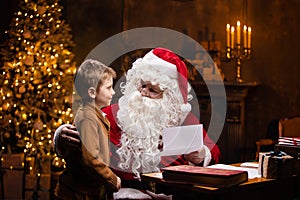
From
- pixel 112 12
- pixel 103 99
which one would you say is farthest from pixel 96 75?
pixel 112 12

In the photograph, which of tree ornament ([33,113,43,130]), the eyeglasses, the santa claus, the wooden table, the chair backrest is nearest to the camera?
the wooden table

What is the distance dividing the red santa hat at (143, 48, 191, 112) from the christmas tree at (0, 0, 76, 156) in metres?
2.27

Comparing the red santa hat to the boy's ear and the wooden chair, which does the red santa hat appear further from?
the wooden chair

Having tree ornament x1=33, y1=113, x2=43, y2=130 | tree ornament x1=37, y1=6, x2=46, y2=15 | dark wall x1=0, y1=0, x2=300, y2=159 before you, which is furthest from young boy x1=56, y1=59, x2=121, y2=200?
dark wall x1=0, y1=0, x2=300, y2=159

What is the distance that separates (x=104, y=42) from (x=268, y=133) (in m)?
2.53

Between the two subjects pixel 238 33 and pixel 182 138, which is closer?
pixel 182 138

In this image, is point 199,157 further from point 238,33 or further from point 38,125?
point 38,125

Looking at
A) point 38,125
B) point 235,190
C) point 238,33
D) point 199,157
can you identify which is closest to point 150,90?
point 199,157

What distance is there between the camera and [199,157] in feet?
9.02

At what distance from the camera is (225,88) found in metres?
5.46

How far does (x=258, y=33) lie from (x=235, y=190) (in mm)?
3767

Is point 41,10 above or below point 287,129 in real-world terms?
above

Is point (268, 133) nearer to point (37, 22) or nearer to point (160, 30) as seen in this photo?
point (160, 30)

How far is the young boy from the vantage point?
2.53 metres
